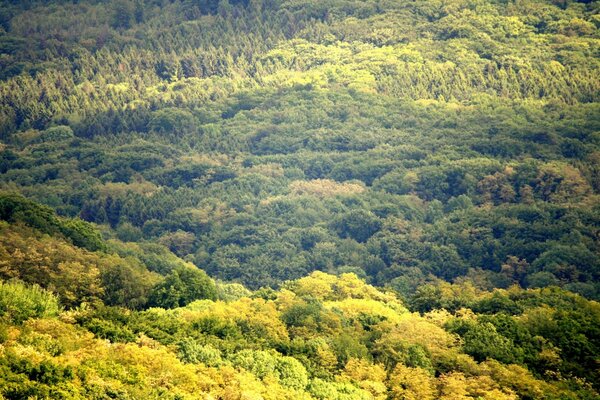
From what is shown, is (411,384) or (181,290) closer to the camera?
(411,384)

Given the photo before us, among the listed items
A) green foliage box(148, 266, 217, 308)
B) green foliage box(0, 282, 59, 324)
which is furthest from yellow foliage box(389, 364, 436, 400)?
green foliage box(148, 266, 217, 308)

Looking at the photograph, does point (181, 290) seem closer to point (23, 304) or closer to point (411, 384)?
point (23, 304)

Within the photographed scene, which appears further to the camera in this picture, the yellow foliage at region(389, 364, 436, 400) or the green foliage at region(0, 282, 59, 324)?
the yellow foliage at region(389, 364, 436, 400)

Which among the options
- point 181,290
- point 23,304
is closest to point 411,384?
point 23,304

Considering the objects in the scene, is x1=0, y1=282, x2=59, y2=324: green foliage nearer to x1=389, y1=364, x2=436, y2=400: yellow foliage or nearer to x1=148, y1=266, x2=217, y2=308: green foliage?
x1=148, y1=266, x2=217, y2=308: green foliage

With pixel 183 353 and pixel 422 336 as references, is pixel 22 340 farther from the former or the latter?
pixel 422 336

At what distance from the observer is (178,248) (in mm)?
199750

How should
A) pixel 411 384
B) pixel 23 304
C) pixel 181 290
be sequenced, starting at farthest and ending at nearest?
1. pixel 181 290
2. pixel 411 384
3. pixel 23 304

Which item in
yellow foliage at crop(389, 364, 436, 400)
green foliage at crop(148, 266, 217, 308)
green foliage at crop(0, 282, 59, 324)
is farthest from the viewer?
green foliage at crop(148, 266, 217, 308)

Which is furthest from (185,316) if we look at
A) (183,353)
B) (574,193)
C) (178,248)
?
(574,193)

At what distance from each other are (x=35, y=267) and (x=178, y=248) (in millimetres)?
100676

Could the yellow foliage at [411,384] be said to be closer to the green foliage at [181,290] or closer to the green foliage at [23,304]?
the green foliage at [23,304]

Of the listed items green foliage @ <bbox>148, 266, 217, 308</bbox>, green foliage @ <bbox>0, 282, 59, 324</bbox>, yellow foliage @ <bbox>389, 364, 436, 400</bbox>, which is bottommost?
green foliage @ <bbox>148, 266, 217, 308</bbox>

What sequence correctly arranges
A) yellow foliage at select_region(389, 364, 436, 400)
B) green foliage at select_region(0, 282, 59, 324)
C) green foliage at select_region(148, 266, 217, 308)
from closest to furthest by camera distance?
green foliage at select_region(0, 282, 59, 324) → yellow foliage at select_region(389, 364, 436, 400) → green foliage at select_region(148, 266, 217, 308)
